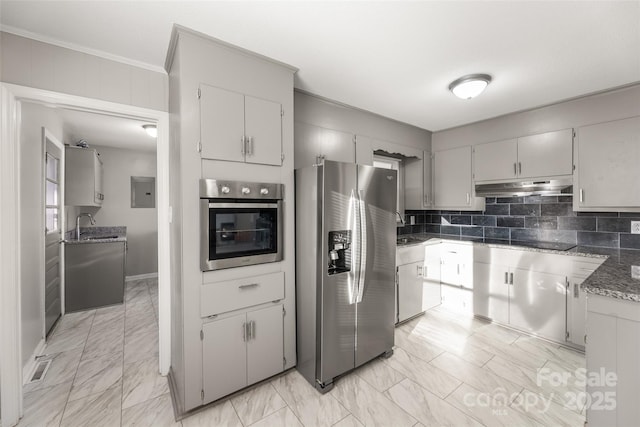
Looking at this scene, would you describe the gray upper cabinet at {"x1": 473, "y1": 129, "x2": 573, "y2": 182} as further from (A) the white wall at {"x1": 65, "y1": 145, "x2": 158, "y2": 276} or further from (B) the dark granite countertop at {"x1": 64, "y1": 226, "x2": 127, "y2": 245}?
(A) the white wall at {"x1": 65, "y1": 145, "x2": 158, "y2": 276}

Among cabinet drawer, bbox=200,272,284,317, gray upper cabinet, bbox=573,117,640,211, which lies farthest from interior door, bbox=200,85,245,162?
gray upper cabinet, bbox=573,117,640,211

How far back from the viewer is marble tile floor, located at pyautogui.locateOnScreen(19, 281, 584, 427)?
5.65 feet

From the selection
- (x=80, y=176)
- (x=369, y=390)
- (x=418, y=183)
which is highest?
(x=80, y=176)

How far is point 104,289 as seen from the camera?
12.1 ft

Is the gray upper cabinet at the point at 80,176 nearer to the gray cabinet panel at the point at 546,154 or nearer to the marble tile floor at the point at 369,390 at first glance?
the marble tile floor at the point at 369,390

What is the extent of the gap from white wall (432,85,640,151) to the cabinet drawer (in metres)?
3.14

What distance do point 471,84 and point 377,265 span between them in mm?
1737

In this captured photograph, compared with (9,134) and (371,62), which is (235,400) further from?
(371,62)

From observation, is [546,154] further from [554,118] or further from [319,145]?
[319,145]

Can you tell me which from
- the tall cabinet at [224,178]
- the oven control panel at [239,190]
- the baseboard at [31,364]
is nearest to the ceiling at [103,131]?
the tall cabinet at [224,178]

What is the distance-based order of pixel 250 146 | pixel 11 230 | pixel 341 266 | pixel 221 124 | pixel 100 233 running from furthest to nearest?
pixel 100 233 < pixel 341 266 < pixel 250 146 < pixel 221 124 < pixel 11 230

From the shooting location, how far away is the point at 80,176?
3.68 m

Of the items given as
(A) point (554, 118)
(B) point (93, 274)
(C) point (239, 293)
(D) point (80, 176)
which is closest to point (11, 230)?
(C) point (239, 293)

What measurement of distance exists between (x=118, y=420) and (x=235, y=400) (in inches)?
28.9
